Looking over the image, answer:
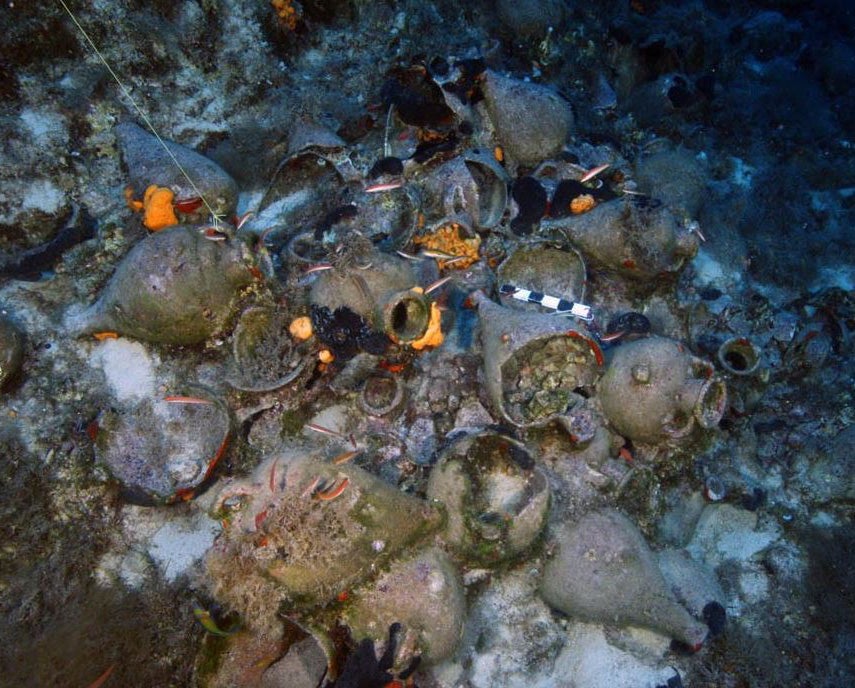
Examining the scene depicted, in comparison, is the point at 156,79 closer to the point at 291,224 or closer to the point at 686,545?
the point at 291,224

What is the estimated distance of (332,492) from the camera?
10.8 feet

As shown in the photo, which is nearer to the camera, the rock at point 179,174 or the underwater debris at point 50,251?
the rock at point 179,174

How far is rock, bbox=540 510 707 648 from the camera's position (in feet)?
11.9

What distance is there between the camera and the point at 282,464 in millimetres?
3471

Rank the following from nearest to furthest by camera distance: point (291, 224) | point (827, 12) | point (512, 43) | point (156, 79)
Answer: point (291, 224) → point (156, 79) → point (512, 43) → point (827, 12)

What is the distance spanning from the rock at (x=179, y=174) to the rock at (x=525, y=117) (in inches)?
115

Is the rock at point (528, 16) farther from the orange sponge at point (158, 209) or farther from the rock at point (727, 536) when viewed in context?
the rock at point (727, 536)

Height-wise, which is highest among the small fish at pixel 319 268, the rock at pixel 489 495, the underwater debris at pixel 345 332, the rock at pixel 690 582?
Result: the small fish at pixel 319 268

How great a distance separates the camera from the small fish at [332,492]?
3.29 meters

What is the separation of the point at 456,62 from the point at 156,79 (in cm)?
364

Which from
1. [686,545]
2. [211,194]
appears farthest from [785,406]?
[211,194]

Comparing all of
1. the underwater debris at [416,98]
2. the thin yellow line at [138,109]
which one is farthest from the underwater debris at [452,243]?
the thin yellow line at [138,109]

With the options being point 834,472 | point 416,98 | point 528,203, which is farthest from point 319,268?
point 834,472

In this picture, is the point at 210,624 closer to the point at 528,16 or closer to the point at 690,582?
the point at 690,582
